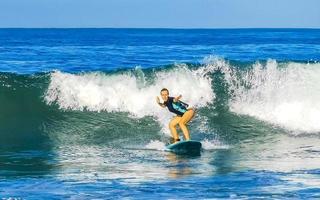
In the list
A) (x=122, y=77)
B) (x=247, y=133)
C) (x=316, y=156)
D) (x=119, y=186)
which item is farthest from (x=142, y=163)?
(x=122, y=77)

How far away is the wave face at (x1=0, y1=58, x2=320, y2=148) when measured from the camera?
71.4 feet

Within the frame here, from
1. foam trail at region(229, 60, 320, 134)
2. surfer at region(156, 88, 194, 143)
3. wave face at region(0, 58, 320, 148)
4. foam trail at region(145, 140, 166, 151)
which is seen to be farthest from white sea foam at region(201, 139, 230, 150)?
foam trail at region(229, 60, 320, 134)

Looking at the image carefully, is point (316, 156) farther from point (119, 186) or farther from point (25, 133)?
point (25, 133)

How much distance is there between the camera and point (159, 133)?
2094 cm

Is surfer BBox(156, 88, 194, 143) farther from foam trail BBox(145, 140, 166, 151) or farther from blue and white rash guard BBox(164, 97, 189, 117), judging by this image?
foam trail BBox(145, 140, 166, 151)

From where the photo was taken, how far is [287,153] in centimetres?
1756

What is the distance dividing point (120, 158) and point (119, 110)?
6.52 metres

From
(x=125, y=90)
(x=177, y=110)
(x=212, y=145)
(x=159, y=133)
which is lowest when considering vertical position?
(x=212, y=145)

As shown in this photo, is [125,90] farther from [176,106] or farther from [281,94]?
[176,106]

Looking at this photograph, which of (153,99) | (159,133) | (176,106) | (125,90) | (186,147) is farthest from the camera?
(125,90)

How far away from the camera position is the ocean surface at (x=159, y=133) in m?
13.3

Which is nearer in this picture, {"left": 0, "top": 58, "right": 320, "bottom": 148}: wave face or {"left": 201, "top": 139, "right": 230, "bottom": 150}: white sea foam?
{"left": 201, "top": 139, "right": 230, "bottom": 150}: white sea foam

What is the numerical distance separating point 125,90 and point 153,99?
45.8 inches

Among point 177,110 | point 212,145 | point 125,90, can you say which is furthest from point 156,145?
point 125,90
